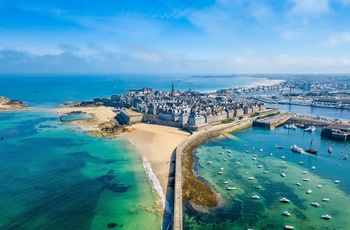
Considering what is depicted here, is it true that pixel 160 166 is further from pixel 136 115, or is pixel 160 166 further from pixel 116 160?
pixel 136 115

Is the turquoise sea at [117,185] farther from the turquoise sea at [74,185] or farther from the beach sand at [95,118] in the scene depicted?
the beach sand at [95,118]

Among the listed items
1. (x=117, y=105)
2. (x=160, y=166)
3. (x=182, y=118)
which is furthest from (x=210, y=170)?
(x=117, y=105)

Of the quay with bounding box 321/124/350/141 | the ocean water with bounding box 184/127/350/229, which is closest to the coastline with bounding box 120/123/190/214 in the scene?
the ocean water with bounding box 184/127/350/229

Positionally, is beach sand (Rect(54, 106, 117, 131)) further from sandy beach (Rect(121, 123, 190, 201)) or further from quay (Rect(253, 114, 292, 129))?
quay (Rect(253, 114, 292, 129))

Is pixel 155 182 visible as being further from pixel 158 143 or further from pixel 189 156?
pixel 158 143

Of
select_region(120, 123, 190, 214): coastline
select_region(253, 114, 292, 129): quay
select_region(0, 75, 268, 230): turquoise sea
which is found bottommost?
select_region(0, 75, 268, 230): turquoise sea
